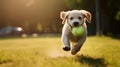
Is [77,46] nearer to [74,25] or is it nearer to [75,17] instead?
[74,25]

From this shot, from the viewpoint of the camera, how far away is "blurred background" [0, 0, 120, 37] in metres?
48.0

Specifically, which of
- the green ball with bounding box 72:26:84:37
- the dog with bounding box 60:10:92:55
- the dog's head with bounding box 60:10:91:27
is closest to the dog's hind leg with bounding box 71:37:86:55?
the dog with bounding box 60:10:92:55

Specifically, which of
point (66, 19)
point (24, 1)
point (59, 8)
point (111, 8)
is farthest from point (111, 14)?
point (66, 19)

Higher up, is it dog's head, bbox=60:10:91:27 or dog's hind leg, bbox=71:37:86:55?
dog's head, bbox=60:10:91:27

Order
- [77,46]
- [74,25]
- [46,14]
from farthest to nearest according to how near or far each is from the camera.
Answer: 1. [46,14]
2. [77,46]
3. [74,25]

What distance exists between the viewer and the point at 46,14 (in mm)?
59594

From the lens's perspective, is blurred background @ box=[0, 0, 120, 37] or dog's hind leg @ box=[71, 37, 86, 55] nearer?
dog's hind leg @ box=[71, 37, 86, 55]

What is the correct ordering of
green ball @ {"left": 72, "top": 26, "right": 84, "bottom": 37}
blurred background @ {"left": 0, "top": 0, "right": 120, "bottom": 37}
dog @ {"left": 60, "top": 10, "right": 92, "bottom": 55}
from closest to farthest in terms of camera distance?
green ball @ {"left": 72, "top": 26, "right": 84, "bottom": 37} → dog @ {"left": 60, "top": 10, "right": 92, "bottom": 55} → blurred background @ {"left": 0, "top": 0, "right": 120, "bottom": 37}

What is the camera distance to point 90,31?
52.6m

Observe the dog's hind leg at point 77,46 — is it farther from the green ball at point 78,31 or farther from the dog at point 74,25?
the green ball at point 78,31

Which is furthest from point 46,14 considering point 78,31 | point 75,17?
point 78,31

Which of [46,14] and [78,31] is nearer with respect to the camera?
[78,31]

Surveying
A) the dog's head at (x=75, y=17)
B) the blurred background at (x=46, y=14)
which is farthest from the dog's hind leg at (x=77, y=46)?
the blurred background at (x=46, y=14)

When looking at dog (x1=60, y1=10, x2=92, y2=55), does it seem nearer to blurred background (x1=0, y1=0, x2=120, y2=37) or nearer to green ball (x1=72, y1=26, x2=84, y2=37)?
green ball (x1=72, y1=26, x2=84, y2=37)
